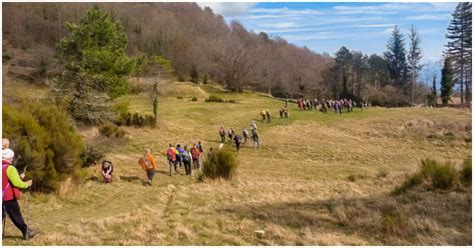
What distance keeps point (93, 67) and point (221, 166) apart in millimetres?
14605

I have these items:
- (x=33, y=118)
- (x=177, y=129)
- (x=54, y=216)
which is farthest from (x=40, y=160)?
(x=177, y=129)

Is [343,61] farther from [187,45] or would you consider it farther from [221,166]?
[221,166]

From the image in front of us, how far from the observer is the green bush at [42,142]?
10.7 meters

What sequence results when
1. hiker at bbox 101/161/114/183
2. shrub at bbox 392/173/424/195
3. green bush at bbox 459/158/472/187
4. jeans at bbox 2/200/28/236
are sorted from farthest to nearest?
hiker at bbox 101/161/114/183 < shrub at bbox 392/173/424/195 < green bush at bbox 459/158/472/187 < jeans at bbox 2/200/28/236

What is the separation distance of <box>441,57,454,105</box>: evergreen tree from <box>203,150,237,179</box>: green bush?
169 feet

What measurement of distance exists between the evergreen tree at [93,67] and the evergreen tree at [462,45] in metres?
45.3

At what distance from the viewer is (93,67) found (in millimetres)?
27266

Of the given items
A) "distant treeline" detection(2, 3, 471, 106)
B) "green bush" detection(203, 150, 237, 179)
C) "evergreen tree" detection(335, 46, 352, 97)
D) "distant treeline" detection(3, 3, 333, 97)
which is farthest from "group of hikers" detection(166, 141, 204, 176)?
"evergreen tree" detection(335, 46, 352, 97)

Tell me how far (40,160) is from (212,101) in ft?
137

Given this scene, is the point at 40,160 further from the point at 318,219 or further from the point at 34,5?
the point at 34,5

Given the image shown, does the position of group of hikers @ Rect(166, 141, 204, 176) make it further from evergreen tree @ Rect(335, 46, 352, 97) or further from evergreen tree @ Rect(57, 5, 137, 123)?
evergreen tree @ Rect(335, 46, 352, 97)

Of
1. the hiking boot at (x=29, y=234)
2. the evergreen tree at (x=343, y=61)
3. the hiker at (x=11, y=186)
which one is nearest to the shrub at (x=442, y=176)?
the hiking boot at (x=29, y=234)

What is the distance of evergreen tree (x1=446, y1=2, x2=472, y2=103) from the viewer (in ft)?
189

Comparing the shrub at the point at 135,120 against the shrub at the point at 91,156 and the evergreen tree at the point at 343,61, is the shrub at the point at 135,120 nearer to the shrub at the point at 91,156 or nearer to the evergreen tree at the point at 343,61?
the shrub at the point at 91,156
